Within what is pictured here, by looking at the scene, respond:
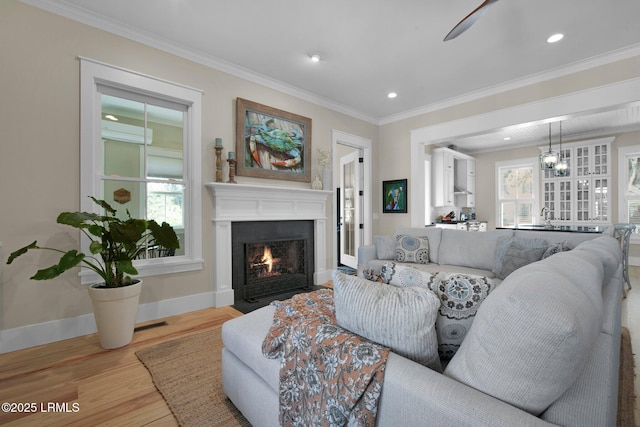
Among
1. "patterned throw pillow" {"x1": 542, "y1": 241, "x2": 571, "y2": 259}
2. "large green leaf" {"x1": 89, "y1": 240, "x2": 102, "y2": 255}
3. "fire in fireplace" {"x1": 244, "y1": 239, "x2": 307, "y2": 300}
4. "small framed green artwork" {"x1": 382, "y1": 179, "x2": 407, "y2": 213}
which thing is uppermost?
"small framed green artwork" {"x1": 382, "y1": 179, "x2": 407, "y2": 213}

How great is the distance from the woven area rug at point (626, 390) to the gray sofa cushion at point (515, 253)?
2.91 ft

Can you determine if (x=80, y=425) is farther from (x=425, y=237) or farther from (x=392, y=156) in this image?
(x=392, y=156)

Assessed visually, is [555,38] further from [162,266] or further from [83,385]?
[83,385]

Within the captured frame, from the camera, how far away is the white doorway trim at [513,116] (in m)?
3.10

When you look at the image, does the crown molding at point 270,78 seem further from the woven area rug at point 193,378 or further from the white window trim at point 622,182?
the white window trim at point 622,182

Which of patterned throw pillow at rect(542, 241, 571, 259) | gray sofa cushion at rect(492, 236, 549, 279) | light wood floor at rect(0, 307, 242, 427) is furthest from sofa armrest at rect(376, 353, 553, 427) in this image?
patterned throw pillow at rect(542, 241, 571, 259)

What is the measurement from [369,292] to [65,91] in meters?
3.05

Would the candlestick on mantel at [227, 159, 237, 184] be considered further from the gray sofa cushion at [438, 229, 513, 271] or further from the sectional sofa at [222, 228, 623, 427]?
the gray sofa cushion at [438, 229, 513, 271]

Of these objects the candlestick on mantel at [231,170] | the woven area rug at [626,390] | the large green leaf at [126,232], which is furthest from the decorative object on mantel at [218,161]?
the woven area rug at [626,390]

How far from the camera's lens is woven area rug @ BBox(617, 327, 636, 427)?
59.3 inches

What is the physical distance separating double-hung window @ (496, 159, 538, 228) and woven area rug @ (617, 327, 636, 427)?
17.7 feet

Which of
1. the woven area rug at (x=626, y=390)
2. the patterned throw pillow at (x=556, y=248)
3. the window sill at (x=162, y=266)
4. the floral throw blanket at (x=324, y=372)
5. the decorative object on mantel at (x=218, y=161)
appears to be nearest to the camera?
the floral throw blanket at (x=324, y=372)

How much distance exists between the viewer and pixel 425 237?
12.4 feet

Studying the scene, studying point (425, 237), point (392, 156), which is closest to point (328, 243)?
point (425, 237)
